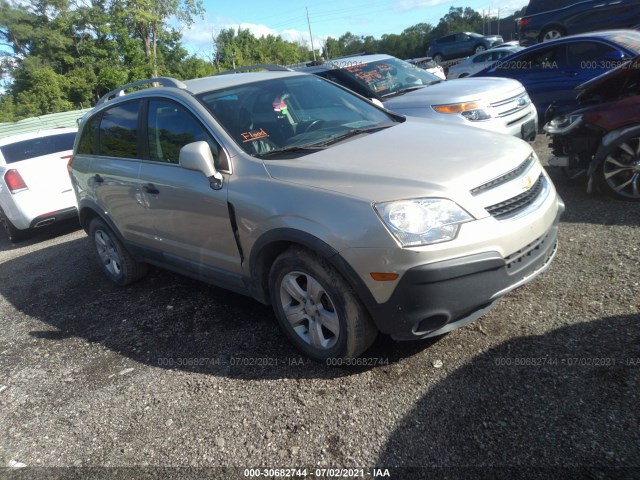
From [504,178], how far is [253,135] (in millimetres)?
1687

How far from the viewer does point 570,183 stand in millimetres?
5965

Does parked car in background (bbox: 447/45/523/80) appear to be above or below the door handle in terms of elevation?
below

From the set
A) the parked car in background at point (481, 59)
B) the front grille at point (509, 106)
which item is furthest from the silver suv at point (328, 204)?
the parked car in background at point (481, 59)

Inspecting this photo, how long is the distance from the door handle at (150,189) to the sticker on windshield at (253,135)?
0.94m

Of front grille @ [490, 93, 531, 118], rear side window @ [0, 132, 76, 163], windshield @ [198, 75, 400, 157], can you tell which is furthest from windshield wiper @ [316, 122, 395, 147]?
rear side window @ [0, 132, 76, 163]

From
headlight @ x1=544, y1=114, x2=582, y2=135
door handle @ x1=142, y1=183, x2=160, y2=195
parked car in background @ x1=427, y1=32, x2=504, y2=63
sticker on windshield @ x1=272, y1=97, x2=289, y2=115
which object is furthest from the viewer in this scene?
parked car in background @ x1=427, y1=32, x2=504, y2=63

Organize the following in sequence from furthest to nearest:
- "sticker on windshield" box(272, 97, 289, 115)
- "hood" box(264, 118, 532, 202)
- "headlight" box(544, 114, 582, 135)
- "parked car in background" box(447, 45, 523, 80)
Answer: "parked car in background" box(447, 45, 523, 80) → "headlight" box(544, 114, 582, 135) → "sticker on windshield" box(272, 97, 289, 115) → "hood" box(264, 118, 532, 202)

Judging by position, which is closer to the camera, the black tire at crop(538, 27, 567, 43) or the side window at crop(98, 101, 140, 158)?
the side window at crop(98, 101, 140, 158)

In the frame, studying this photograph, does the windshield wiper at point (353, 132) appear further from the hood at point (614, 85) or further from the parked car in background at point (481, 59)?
the parked car in background at point (481, 59)

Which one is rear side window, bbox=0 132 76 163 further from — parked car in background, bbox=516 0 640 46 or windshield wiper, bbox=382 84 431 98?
parked car in background, bbox=516 0 640 46

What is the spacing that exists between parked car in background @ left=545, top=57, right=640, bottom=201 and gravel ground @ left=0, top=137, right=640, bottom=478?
29.1 inches

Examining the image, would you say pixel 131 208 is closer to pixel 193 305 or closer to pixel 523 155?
pixel 193 305

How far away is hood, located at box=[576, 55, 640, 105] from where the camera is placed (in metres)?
4.94

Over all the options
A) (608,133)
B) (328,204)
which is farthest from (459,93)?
(328,204)
